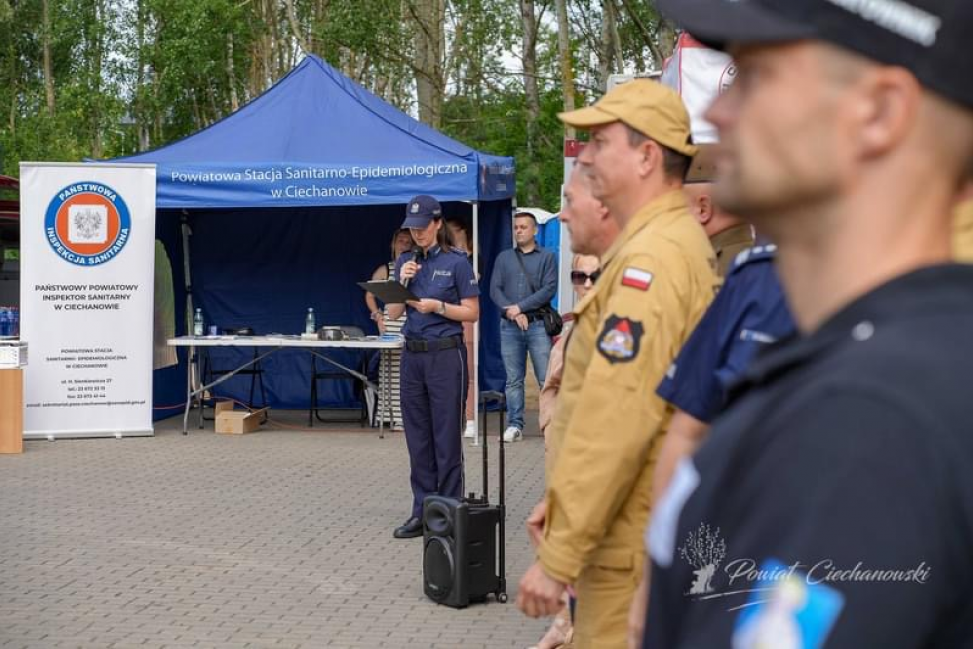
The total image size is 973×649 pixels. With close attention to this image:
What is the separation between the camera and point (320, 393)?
15.9 m

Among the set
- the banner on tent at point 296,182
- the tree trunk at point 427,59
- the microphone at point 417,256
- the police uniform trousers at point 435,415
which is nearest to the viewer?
the police uniform trousers at point 435,415

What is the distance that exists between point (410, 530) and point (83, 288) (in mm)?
5406

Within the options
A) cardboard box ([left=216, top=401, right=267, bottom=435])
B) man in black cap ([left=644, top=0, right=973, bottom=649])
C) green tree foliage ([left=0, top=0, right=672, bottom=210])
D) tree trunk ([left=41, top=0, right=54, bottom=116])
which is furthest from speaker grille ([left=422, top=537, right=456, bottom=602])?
tree trunk ([left=41, top=0, right=54, bottom=116])

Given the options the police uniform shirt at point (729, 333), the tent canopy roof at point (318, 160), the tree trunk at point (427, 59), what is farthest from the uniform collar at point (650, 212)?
the tree trunk at point (427, 59)

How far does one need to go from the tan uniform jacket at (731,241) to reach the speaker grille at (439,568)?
3207 millimetres

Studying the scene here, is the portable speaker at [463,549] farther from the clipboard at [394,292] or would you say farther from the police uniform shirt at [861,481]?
the police uniform shirt at [861,481]

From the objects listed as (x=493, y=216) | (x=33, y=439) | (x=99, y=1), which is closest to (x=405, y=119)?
(x=493, y=216)

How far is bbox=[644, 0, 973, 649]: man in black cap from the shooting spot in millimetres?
1018

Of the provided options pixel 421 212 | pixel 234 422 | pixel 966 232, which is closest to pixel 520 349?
→ pixel 234 422

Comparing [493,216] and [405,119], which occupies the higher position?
[405,119]

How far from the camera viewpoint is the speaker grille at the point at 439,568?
7.06m

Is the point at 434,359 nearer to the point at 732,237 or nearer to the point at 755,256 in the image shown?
the point at 732,237

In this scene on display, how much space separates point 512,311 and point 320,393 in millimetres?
3740

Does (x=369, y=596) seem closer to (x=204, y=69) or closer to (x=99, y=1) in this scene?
(x=204, y=69)
